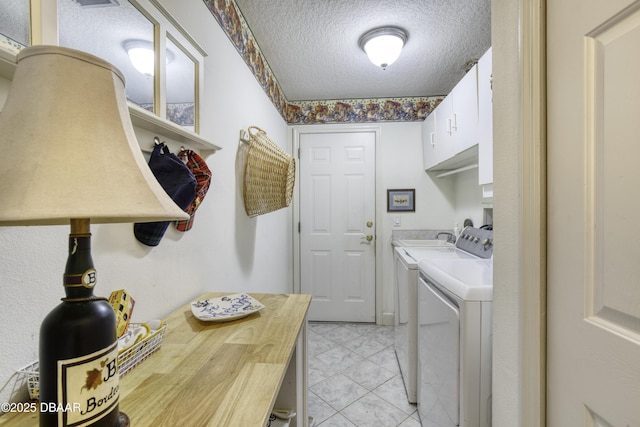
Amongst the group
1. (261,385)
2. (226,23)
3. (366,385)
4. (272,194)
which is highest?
(226,23)

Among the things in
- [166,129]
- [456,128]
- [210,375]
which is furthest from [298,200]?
[210,375]

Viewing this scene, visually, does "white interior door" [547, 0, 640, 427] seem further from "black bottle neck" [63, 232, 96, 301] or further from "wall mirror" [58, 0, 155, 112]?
"wall mirror" [58, 0, 155, 112]

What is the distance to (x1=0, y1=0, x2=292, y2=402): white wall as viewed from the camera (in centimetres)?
60

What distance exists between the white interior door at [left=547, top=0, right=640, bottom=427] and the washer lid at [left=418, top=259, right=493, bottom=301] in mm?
348

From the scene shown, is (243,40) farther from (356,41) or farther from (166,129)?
(166,129)

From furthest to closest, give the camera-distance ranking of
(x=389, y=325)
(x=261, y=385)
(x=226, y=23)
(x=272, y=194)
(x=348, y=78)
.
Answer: (x=389, y=325) → (x=348, y=78) → (x=272, y=194) → (x=226, y=23) → (x=261, y=385)

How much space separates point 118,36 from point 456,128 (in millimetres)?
2048

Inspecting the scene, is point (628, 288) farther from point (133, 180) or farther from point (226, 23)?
point (226, 23)

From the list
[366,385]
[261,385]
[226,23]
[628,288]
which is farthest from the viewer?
[366,385]

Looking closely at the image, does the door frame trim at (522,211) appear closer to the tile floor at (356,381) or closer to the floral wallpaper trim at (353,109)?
the tile floor at (356,381)

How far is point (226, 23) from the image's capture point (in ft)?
5.17

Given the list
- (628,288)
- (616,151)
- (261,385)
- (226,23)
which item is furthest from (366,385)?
(226,23)

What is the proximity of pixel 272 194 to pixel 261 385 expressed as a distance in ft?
4.32

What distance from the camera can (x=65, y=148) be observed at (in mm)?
379
